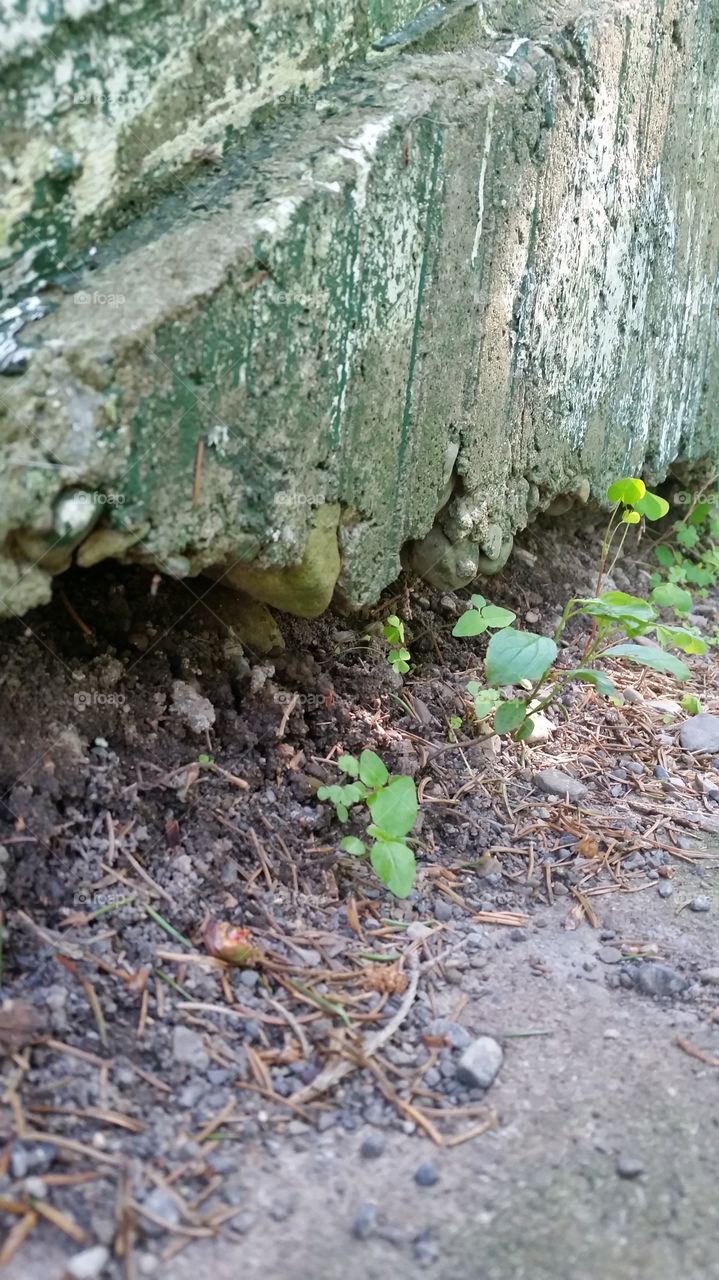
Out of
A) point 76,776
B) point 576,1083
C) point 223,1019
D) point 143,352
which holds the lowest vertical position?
point 576,1083

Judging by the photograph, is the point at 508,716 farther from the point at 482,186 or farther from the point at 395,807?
the point at 482,186

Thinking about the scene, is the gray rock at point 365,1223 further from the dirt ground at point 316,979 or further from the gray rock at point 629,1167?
the gray rock at point 629,1167

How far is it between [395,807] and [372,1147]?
0.70 metres

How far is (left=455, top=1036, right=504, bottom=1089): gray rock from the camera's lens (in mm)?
1702

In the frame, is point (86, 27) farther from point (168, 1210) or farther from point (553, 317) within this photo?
point (168, 1210)

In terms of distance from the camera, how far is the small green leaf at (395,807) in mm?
2090

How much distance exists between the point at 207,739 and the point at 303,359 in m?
0.78

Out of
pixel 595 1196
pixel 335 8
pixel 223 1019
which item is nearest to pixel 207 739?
pixel 223 1019

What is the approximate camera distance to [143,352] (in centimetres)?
166

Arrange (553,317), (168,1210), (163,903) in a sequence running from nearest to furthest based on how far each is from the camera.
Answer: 1. (168,1210)
2. (163,903)
3. (553,317)

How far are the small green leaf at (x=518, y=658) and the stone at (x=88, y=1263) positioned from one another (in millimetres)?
1354

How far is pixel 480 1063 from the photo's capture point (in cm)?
172

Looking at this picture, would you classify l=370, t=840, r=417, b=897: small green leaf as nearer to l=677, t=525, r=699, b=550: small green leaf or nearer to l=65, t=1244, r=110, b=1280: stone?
l=65, t=1244, r=110, b=1280: stone

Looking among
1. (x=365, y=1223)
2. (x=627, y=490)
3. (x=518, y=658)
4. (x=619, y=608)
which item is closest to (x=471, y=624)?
(x=518, y=658)
